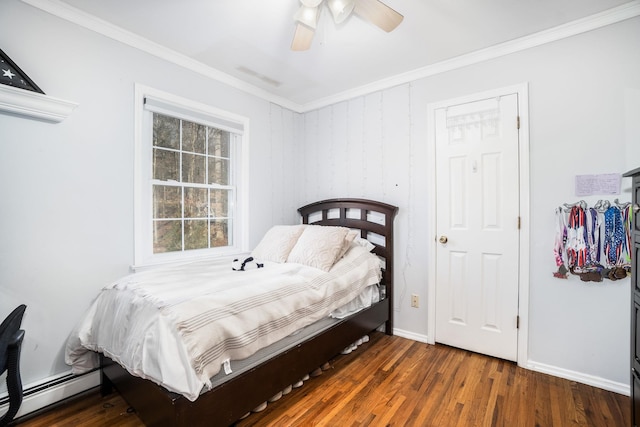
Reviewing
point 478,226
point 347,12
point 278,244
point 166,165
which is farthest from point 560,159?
point 166,165

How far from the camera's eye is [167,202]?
2.54 metres

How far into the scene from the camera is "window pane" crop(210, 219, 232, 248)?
292cm

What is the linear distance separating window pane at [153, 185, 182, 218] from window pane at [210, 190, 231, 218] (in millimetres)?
338

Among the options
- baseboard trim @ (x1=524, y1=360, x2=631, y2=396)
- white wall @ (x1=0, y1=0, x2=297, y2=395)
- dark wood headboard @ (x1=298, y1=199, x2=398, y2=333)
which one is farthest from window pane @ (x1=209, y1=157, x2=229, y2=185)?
baseboard trim @ (x1=524, y1=360, x2=631, y2=396)

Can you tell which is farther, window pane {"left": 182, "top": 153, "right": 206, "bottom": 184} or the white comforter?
window pane {"left": 182, "top": 153, "right": 206, "bottom": 184}

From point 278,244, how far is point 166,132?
1.37m

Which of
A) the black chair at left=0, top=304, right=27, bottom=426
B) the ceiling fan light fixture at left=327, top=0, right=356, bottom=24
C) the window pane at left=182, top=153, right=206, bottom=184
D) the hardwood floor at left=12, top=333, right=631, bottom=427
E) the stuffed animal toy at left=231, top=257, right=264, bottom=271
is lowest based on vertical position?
the hardwood floor at left=12, top=333, right=631, bottom=427

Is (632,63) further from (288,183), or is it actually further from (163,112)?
A: (163,112)

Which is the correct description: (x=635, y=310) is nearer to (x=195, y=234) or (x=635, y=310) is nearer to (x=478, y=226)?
(x=478, y=226)

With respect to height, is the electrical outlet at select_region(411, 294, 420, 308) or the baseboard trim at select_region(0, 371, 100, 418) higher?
the electrical outlet at select_region(411, 294, 420, 308)

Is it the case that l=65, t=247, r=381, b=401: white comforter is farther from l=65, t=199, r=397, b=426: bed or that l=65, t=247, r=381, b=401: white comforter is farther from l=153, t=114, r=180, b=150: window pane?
l=153, t=114, r=180, b=150: window pane

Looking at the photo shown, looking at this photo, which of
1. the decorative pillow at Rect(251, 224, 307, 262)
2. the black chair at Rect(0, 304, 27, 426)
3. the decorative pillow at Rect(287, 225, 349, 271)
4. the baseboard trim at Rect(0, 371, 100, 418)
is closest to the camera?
the black chair at Rect(0, 304, 27, 426)

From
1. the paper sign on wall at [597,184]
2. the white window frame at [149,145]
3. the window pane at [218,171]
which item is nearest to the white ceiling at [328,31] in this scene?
the white window frame at [149,145]

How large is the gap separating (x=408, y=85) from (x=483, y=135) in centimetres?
87
